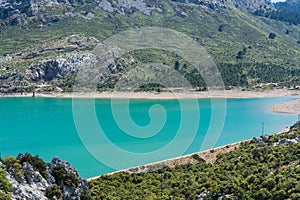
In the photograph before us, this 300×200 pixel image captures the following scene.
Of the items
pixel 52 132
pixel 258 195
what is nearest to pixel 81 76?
pixel 52 132

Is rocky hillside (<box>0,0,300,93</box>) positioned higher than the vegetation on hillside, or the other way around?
rocky hillside (<box>0,0,300,93</box>)

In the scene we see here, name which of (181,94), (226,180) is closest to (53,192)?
(226,180)

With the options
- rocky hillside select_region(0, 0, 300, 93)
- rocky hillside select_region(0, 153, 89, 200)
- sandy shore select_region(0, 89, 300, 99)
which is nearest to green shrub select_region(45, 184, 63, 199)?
rocky hillside select_region(0, 153, 89, 200)

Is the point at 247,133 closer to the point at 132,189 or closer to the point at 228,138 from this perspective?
the point at 228,138

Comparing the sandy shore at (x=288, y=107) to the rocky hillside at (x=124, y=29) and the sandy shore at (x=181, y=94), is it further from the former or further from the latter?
the rocky hillside at (x=124, y=29)

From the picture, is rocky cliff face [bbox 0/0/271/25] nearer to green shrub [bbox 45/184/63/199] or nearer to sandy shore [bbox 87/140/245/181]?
sandy shore [bbox 87/140/245/181]

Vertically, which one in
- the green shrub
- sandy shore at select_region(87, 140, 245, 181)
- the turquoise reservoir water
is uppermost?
the turquoise reservoir water

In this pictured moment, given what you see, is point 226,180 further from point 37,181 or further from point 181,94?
point 181,94
